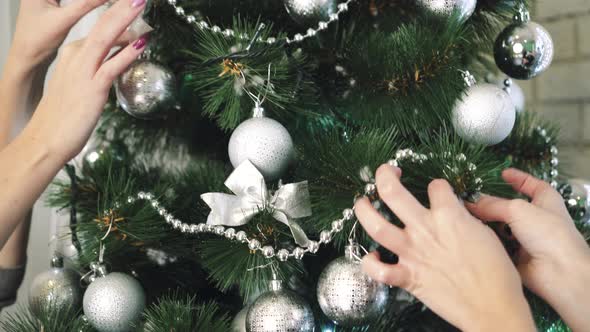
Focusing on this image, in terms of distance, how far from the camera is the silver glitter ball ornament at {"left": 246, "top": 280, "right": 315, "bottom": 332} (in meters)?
0.52

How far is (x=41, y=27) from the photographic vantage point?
2.36 feet

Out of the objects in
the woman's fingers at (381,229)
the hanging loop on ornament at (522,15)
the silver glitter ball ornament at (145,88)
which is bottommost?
the woman's fingers at (381,229)

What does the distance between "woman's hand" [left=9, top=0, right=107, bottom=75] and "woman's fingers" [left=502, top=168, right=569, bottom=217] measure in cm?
55

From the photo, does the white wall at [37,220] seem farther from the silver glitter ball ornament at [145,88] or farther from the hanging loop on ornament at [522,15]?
the hanging loop on ornament at [522,15]

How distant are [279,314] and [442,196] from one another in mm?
196

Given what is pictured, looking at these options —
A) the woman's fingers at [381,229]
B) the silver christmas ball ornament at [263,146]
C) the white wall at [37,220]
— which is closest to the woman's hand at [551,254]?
the woman's fingers at [381,229]

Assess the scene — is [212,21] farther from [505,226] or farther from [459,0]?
[505,226]

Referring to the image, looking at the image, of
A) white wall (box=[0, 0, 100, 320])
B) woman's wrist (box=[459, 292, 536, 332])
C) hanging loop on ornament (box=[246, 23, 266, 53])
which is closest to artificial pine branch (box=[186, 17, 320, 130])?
hanging loop on ornament (box=[246, 23, 266, 53])

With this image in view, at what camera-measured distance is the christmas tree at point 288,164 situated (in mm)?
535

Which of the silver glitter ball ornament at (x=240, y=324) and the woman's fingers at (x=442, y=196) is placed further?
the silver glitter ball ornament at (x=240, y=324)

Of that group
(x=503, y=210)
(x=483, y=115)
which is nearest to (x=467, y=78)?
(x=483, y=115)

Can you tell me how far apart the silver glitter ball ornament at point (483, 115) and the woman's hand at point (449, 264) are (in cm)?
15

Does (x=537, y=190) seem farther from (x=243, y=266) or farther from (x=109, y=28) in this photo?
(x=109, y=28)

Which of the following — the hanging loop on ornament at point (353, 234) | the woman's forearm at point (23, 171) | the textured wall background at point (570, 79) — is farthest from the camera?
the textured wall background at point (570, 79)
